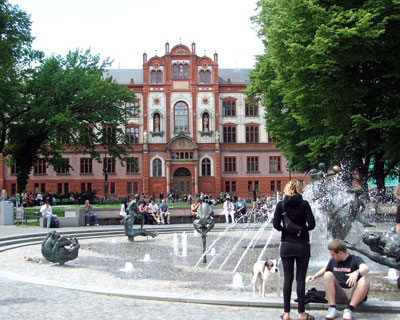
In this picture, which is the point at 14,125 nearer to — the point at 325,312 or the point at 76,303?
the point at 76,303

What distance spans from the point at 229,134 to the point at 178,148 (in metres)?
6.72

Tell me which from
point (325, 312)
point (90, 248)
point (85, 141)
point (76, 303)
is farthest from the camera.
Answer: point (85, 141)

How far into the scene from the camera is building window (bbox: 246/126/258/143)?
62.7 meters

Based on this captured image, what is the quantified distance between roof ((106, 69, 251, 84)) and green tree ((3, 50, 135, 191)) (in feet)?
85.6

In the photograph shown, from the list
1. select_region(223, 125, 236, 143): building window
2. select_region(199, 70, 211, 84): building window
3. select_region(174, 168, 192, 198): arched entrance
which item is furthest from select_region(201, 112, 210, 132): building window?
select_region(174, 168, 192, 198): arched entrance

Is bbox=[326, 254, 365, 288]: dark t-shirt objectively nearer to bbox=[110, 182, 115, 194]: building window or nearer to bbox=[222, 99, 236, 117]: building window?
bbox=[110, 182, 115, 194]: building window

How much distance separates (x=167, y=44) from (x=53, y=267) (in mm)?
50625

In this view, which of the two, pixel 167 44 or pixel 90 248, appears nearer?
pixel 90 248

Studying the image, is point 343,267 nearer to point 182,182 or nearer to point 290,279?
point 290,279

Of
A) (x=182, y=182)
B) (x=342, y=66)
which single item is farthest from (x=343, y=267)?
(x=182, y=182)

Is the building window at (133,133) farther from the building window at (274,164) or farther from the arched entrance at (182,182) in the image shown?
the building window at (274,164)

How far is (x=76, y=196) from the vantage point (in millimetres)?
47625

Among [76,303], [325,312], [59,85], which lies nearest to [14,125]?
[59,85]

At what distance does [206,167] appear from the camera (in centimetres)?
6081
